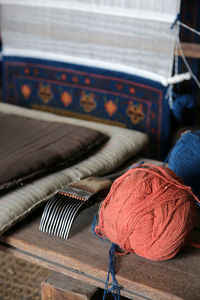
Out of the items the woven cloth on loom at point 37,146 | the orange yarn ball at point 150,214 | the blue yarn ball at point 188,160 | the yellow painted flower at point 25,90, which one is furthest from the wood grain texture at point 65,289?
the yellow painted flower at point 25,90

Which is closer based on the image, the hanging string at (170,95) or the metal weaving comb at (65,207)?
the metal weaving comb at (65,207)

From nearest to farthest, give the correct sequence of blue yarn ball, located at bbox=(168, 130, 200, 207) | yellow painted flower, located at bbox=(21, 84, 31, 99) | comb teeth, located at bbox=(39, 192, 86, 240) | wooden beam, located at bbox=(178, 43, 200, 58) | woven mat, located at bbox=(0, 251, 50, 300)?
comb teeth, located at bbox=(39, 192, 86, 240) < blue yarn ball, located at bbox=(168, 130, 200, 207) < woven mat, located at bbox=(0, 251, 50, 300) < wooden beam, located at bbox=(178, 43, 200, 58) < yellow painted flower, located at bbox=(21, 84, 31, 99)

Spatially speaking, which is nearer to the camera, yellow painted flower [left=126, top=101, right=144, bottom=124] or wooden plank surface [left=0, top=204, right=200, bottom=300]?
wooden plank surface [left=0, top=204, right=200, bottom=300]

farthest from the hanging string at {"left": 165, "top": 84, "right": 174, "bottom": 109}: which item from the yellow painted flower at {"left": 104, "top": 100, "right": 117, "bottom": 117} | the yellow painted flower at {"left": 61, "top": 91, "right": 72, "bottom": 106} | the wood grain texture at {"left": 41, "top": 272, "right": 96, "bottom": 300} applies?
the wood grain texture at {"left": 41, "top": 272, "right": 96, "bottom": 300}

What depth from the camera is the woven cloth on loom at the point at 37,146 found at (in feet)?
4.41

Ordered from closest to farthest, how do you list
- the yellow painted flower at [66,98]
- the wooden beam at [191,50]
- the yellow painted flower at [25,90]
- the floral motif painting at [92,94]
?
the wooden beam at [191,50] → the floral motif painting at [92,94] → the yellow painted flower at [66,98] → the yellow painted flower at [25,90]

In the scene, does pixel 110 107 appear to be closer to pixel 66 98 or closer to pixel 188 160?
pixel 66 98

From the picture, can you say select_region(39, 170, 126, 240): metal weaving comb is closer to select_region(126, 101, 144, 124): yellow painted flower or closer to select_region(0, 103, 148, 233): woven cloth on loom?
select_region(0, 103, 148, 233): woven cloth on loom

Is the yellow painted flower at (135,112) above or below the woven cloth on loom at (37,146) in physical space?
below

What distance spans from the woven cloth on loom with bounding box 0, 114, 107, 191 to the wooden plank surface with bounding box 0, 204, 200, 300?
7.6 inches

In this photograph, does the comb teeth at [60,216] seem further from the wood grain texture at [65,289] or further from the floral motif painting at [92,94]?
the floral motif painting at [92,94]

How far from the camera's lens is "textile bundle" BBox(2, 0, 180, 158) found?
6.06 feet

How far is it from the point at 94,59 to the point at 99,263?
1.27 m

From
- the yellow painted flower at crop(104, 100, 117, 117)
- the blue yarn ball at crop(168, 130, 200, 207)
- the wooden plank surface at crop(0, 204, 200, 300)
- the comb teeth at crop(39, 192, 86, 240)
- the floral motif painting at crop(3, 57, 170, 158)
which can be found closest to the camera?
the wooden plank surface at crop(0, 204, 200, 300)
